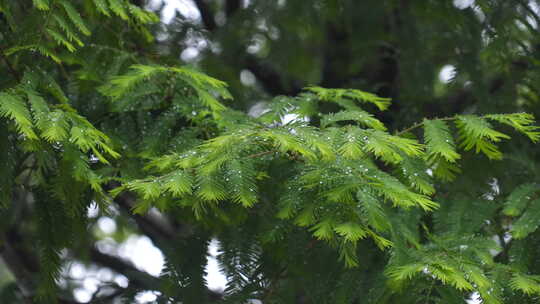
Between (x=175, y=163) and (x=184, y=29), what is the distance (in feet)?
5.59

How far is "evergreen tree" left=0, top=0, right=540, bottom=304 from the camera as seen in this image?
5.99 feet

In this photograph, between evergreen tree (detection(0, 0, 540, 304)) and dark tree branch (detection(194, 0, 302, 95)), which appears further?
dark tree branch (detection(194, 0, 302, 95))

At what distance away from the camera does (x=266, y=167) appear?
205 cm

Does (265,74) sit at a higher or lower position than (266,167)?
higher

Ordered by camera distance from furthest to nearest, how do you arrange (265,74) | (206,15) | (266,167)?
1. (265,74)
2. (206,15)
3. (266,167)

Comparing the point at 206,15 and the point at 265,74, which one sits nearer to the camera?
the point at 206,15

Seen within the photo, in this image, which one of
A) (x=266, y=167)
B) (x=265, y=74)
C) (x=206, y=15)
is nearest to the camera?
(x=266, y=167)

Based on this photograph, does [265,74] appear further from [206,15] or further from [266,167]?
[266,167]

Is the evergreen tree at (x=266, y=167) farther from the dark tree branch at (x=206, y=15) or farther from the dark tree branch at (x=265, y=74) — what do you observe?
the dark tree branch at (x=265, y=74)

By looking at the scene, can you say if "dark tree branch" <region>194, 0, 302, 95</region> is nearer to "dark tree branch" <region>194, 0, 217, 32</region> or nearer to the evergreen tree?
"dark tree branch" <region>194, 0, 217, 32</region>

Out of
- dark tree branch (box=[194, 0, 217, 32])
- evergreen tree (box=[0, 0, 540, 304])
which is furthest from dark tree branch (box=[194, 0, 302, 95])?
evergreen tree (box=[0, 0, 540, 304])

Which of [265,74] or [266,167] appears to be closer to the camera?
[266,167]

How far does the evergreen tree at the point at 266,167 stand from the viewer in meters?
1.83

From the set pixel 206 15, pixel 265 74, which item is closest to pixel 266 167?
pixel 206 15
